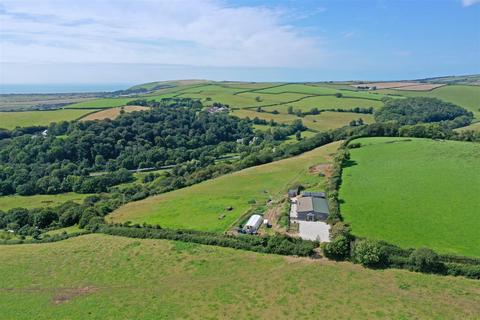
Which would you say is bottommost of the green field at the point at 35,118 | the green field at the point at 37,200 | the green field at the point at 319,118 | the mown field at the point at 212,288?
the green field at the point at 37,200

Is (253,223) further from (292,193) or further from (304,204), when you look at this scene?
(292,193)

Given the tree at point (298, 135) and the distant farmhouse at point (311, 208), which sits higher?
the tree at point (298, 135)

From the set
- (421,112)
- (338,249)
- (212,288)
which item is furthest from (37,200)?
(421,112)

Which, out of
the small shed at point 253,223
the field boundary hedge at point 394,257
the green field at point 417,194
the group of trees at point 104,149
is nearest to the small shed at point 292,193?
the green field at point 417,194

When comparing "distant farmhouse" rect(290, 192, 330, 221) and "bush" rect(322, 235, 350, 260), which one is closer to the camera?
"bush" rect(322, 235, 350, 260)

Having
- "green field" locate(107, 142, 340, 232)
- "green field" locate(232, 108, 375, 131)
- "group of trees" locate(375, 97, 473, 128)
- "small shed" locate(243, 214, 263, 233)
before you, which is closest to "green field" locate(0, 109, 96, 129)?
"green field" locate(232, 108, 375, 131)

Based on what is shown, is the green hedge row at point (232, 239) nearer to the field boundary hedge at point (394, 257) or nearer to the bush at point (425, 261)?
the field boundary hedge at point (394, 257)

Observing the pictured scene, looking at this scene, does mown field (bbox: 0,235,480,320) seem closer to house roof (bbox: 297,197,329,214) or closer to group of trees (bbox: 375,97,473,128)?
house roof (bbox: 297,197,329,214)
